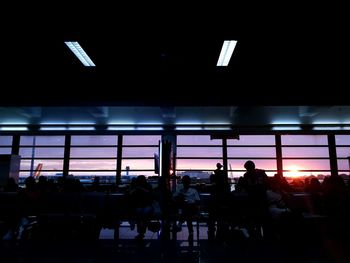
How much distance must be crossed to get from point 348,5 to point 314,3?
0.39 metres

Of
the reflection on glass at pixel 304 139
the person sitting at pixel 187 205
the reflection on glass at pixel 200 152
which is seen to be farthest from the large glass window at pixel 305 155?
the person sitting at pixel 187 205

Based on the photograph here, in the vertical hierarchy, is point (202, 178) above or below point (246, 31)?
below

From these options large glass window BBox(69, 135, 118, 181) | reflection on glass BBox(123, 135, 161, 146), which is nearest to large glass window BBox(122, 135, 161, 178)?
reflection on glass BBox(123, 135, 161, 146)

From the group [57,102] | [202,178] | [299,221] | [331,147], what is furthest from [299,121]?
[57,102]

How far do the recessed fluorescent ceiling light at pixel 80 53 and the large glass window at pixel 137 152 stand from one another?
673 cm

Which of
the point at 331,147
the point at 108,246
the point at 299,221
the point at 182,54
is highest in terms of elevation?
the point at 182,54

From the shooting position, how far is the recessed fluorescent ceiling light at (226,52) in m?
4.39

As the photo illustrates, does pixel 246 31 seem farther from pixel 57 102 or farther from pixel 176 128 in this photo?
pixel 176 128

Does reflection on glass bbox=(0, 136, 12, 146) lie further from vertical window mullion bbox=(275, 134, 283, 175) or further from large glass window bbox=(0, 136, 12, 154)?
vertical window mullion bbox=(275, 134, 283, 175)

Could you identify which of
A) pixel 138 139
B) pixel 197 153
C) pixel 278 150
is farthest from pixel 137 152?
pixel 278 150

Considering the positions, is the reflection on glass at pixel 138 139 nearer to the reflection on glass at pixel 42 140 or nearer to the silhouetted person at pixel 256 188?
the reflection on glass at pixel 42 140

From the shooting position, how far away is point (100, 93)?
5.14m

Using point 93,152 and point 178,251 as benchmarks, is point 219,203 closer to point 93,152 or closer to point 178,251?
point 178,251

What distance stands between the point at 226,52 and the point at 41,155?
976 centimetres
